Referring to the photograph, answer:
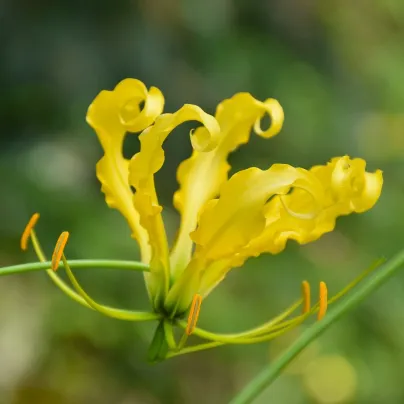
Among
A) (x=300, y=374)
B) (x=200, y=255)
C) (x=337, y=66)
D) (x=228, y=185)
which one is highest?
(x=228, y=185)

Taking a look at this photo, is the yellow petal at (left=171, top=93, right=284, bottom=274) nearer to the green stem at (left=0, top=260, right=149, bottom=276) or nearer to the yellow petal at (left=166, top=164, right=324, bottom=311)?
the yellow petal at (left=166, top=164, right=324, bottom=311)

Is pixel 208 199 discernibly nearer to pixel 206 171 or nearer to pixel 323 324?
pixel 206 171

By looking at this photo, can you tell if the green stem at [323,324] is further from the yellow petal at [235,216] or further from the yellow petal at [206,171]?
the yellow petal at [206,171]

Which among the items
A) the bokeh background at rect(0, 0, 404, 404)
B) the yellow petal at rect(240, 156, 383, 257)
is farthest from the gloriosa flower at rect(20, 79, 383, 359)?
the bokeh background at rect(0, 0, 404, 404)

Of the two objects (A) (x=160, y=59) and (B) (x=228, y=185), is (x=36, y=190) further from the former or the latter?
(B) (x=228, y=185)

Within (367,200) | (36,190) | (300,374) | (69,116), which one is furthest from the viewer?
(300,374)

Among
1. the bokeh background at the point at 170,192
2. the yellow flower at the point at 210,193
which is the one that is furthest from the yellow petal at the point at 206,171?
the bokeh background at the point at 170,192

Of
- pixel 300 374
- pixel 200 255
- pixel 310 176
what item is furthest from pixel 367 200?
pixel 300 374
